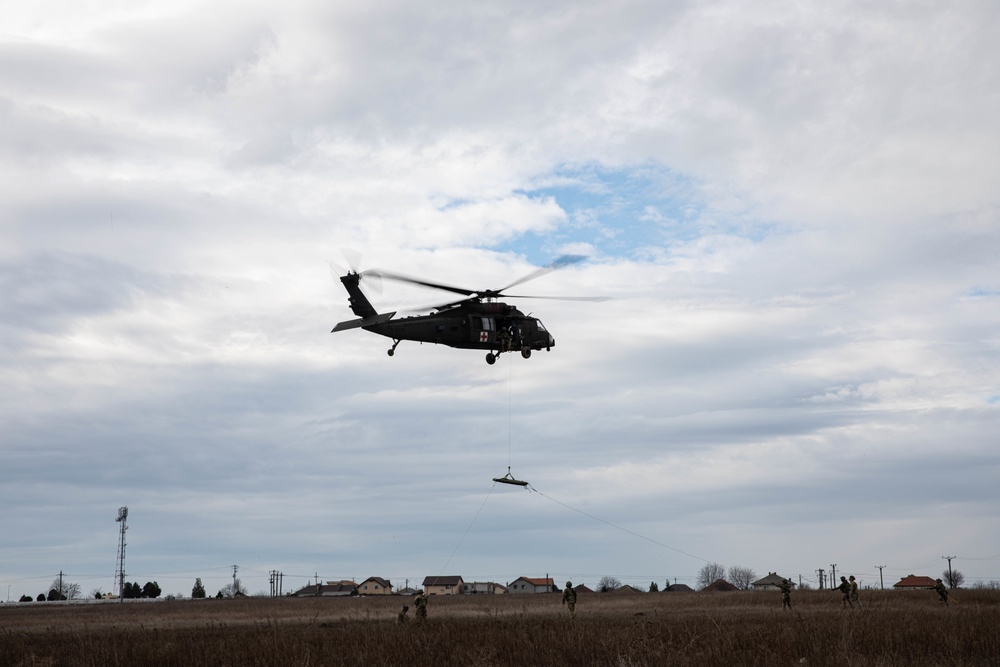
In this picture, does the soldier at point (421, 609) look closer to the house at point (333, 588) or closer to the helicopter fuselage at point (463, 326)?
the helicopter fuselage at point (463, 326)

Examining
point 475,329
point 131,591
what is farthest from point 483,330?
point 131,591

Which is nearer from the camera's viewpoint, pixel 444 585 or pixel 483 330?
pixel 483 330

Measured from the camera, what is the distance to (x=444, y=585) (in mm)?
152500

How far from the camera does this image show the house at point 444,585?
497ft

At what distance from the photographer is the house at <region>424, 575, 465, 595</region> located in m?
Answer: 151

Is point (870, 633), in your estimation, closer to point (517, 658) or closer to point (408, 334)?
point (517, 658)

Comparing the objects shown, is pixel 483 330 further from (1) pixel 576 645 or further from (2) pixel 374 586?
(2) pixel 374 586

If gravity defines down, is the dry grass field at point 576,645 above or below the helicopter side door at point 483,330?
below

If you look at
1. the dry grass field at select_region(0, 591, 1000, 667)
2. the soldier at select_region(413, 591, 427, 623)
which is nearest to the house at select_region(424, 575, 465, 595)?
the soldier at select_region(413, 591, 427, 623)

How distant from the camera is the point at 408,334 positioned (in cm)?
3591

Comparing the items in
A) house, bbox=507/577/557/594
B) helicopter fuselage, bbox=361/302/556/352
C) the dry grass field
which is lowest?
house, bbox=507/577/557/594

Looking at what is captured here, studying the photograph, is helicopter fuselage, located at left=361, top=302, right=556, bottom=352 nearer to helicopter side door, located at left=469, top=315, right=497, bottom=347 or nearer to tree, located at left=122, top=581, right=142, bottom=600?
helicopter side door, located at left=469, top=315, right=497, bottom=347

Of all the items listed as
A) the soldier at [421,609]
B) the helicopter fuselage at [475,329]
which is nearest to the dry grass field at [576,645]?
the soldier at [421,609]

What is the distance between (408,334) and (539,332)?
6678mm
